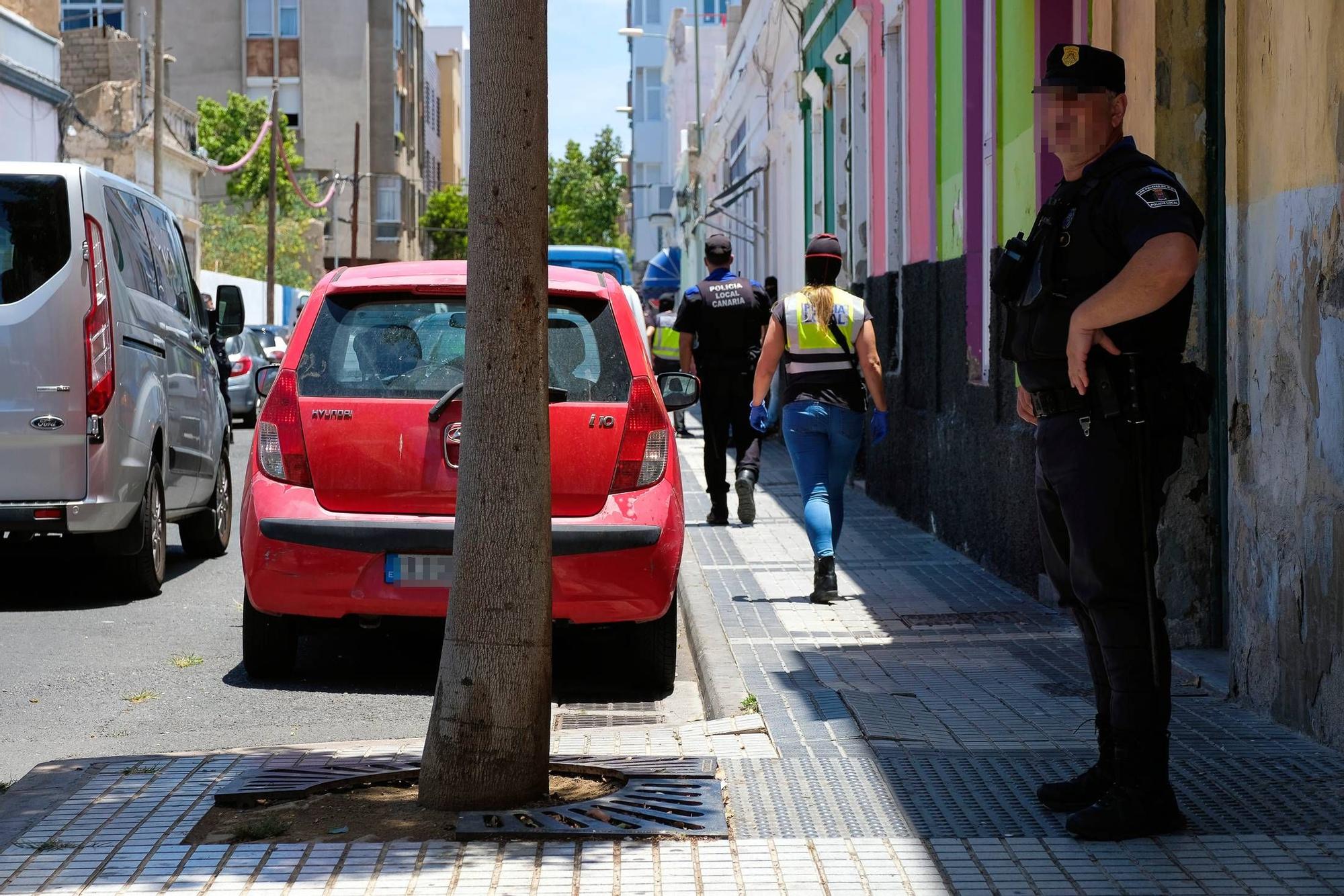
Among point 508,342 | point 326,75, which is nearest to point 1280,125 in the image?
point 508,342

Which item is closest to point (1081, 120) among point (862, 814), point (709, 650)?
point (862, 814)

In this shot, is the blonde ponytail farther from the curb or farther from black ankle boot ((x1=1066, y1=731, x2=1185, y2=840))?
black ankle boot ((x1=1066, y1=731, x2=1185, y2=840))

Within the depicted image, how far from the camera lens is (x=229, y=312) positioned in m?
12.5

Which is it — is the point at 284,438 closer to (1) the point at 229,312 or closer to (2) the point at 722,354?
(1) the point at 229,312

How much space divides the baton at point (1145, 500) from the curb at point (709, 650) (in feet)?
A: 6.94

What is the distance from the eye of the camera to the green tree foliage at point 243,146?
61.5 m

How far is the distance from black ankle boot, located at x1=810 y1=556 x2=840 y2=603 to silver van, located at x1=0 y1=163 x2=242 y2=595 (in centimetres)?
358

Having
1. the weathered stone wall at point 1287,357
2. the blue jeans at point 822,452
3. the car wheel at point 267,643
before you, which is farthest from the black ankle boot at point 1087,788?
the blue jeans at point 822,452

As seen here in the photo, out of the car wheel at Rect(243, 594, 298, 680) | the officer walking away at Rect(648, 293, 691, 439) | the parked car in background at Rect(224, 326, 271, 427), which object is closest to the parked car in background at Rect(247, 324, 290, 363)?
the parked car in background at Rect(224, 326, 271, 427)

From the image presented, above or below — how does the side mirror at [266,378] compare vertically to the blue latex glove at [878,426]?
above

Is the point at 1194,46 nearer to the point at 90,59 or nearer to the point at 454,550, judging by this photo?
the point at 454,550

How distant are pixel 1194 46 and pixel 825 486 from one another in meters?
3.10

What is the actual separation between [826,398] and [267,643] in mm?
3290

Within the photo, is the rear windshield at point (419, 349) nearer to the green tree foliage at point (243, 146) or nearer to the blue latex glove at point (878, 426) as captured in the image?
the blue latex glove at point (878, 426)
